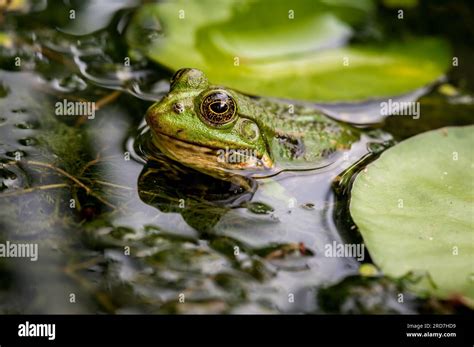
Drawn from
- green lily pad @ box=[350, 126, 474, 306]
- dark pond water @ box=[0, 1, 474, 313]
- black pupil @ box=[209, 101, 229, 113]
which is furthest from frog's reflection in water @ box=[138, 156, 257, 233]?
green lily pad @ box=[350, 126, 474, 306]

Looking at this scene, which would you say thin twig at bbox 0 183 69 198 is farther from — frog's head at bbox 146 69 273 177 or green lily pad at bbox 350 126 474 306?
green lily pad at bbox 350 126 474 306

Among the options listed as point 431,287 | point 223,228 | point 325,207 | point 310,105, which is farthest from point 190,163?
point 431,287

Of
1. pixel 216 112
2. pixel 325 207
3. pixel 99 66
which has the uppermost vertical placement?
pixel 99 66

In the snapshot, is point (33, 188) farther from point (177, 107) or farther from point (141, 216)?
point (177, 107)

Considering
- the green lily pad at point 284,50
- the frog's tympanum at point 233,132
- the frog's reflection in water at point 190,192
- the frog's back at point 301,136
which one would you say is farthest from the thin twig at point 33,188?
the green lily pad at point 284,50

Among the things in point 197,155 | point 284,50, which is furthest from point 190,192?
point 284,50

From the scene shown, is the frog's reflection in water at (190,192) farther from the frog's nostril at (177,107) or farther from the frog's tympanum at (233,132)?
the frog's nostril at (177,107)
